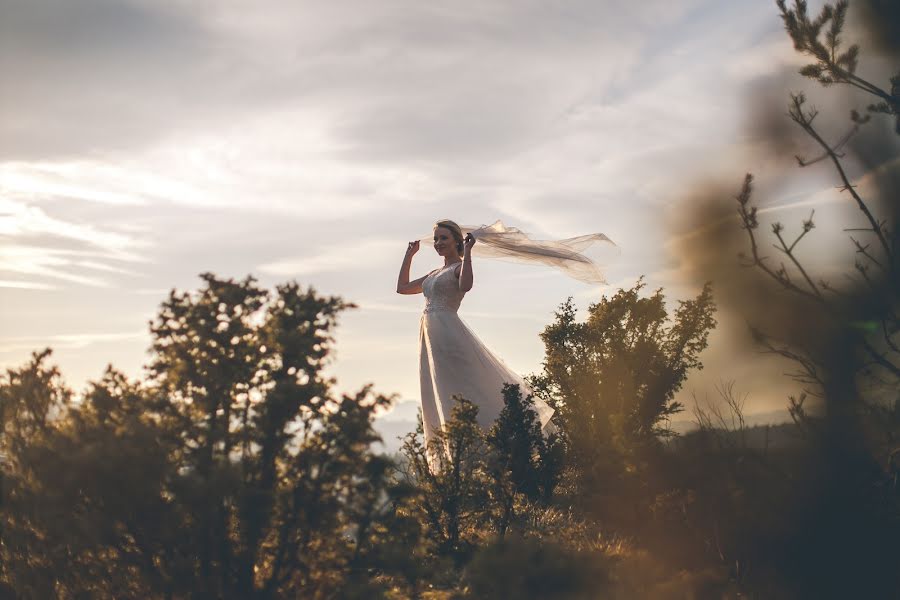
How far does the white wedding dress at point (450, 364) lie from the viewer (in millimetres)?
10203

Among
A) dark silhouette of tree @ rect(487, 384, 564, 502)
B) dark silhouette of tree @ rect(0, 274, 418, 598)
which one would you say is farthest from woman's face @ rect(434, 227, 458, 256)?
dark silhouette of tree @ rect(0, 274, 418, 598)

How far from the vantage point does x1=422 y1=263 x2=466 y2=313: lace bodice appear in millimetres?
10484

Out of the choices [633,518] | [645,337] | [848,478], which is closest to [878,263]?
[848,478]

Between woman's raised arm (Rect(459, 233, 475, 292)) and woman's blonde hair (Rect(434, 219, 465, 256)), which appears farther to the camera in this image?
woman's blonde hair (Rect(434, 219, 465, 256))

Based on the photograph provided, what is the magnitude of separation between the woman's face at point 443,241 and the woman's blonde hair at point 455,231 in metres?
0.05

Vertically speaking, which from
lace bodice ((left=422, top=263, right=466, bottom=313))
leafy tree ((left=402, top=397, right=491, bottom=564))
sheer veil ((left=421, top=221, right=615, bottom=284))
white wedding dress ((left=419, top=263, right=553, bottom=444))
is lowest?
leafy tree ((left=402, top=397, right=491, bottom=564))

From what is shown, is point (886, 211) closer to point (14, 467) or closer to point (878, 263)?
point (878, 263)

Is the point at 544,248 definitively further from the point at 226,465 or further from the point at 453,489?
the point at 226,465

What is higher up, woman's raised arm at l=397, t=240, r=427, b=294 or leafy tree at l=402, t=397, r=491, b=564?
woman's raised arm at l=397, t=240, r=427, b=294

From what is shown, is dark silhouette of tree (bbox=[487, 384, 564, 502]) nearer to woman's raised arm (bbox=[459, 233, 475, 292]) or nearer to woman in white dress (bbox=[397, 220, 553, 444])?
woman in white dress (bbox=[397, 220, 553, 444])

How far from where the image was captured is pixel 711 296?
11.3 metres

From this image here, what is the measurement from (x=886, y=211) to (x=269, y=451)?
540 cm

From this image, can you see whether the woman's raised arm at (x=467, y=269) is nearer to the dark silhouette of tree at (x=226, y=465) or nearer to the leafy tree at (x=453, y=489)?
the leafy tree at (x=453, y=489)

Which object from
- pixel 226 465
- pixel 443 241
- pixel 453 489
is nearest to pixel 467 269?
pixel 443 241
